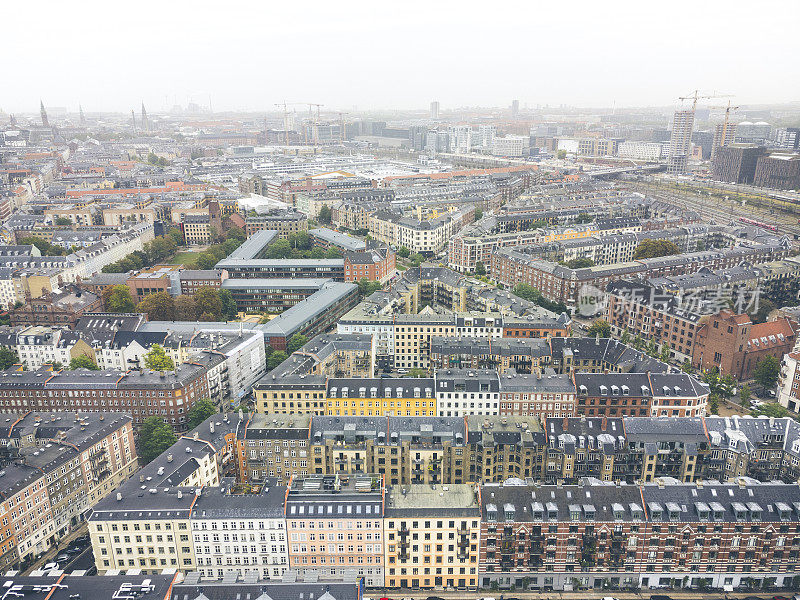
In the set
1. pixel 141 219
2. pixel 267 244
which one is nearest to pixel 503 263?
pixel 267 244

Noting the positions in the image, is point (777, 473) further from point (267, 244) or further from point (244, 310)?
point (267, 244)

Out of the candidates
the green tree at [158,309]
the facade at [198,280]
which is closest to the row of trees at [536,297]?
the facade at [198,280]

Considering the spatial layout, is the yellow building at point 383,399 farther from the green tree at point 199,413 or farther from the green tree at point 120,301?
the green tree at point 120,301

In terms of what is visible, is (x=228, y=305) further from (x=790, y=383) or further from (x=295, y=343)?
(x=790, y=383)

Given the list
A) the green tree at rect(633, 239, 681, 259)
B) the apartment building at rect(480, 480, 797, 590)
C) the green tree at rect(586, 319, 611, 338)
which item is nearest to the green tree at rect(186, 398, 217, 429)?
the apartment building at rect(480, 480, 797, 590)

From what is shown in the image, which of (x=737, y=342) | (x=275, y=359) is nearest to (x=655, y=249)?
(x=737, y=342)
